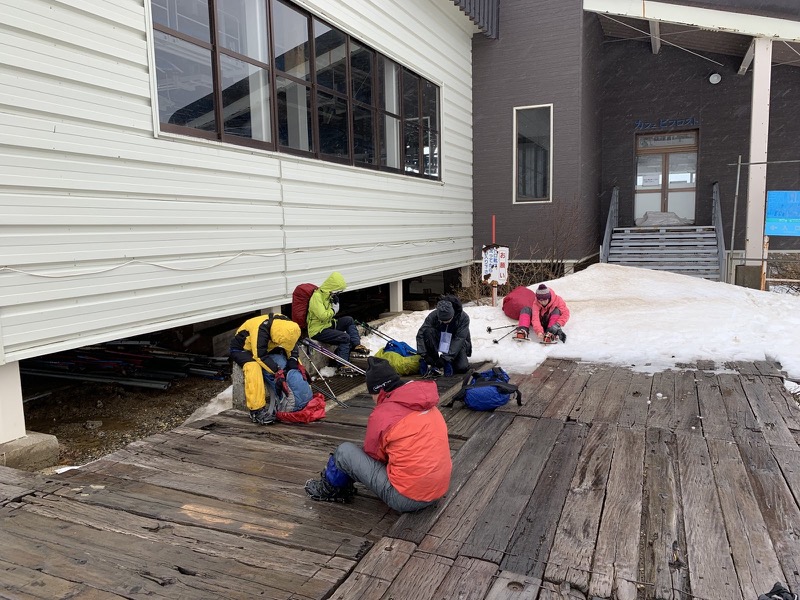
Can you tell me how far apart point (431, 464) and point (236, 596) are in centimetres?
118

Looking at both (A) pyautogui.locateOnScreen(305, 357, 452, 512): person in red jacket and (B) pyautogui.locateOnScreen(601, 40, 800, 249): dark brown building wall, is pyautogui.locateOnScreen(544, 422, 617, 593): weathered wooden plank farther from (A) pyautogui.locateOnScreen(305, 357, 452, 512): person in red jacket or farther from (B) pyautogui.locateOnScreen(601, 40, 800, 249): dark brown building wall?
(B) pyautogui.locateOnScreen(601, 40, 800, 249): dark brown building wall

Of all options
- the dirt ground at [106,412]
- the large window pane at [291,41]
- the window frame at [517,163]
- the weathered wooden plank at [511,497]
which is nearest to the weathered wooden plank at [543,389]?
the weathered wooden plank at [511,497]

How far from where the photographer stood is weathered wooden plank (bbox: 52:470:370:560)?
9.71ft

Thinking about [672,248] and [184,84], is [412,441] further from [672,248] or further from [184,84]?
[672,248]

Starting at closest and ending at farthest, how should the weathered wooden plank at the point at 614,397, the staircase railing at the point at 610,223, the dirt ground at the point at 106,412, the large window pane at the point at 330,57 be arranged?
the weathered wooden plank at the point at 614,397, the dirt ground at the point at 106,412, the large window pane at the point at 330,57, the staircase railing at the point at 610,223

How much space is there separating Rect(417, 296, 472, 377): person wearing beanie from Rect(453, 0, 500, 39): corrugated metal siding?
7.33 m

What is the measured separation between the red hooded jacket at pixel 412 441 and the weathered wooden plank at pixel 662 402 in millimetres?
2315


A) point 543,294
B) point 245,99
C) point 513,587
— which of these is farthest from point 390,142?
point 513,587

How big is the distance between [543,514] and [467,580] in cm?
79

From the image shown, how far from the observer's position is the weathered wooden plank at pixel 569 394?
5.00 m

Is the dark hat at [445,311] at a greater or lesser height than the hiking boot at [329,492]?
greater

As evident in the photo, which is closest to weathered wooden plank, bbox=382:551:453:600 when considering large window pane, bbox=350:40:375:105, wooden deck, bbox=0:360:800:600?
wooden deck, bbox=0:360:800:600

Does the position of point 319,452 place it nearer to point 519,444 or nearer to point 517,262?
point 519,444

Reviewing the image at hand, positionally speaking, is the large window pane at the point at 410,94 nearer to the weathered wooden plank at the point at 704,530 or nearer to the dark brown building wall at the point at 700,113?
the weathered wooden plank at the point at 704,530
